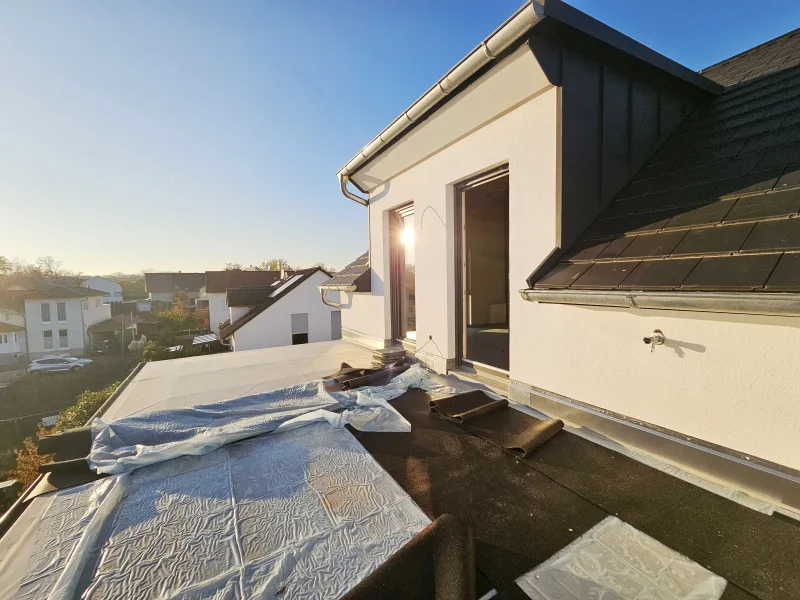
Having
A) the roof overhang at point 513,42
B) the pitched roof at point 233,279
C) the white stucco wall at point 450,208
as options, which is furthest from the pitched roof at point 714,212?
the pitched roof at point 233,279

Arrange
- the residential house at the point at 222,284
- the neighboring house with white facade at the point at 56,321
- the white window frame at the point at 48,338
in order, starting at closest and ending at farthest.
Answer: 1. the residential house at the point at 222,284
2. the neighboring house with white facade at the point at 56,321
3. the white window frame at the point at 48,338

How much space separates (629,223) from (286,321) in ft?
49.4

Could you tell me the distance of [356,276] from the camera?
6.59 meters

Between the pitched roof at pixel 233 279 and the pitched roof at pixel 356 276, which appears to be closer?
the pitched roof at pixel 356 276

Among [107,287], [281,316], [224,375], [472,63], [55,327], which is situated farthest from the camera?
[107,287]

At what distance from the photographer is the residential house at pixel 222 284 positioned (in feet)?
79.2

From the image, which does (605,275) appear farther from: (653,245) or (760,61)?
(760,61)

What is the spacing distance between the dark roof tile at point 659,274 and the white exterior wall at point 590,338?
0.32 m

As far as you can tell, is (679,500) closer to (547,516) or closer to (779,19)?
(547,516)

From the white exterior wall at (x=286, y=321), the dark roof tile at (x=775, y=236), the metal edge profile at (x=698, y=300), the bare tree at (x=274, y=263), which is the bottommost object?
the white exterior wall at (x=286, y=321)

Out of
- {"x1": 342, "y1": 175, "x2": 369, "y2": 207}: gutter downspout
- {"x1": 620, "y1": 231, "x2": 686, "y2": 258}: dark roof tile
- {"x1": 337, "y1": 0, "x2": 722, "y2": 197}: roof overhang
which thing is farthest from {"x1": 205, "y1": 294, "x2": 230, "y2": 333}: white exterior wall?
{"x1": 620, "y1": 231, "x2": 686, "y2": 258}: dark roof tile

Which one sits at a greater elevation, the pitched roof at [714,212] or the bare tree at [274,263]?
the bare tree at [274,263]

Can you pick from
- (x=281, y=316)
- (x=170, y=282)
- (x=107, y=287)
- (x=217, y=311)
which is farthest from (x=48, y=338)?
(x=281, y=316)

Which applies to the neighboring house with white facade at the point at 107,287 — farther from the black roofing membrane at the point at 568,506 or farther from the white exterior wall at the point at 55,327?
the black roofing membrane at the point at 568,506
